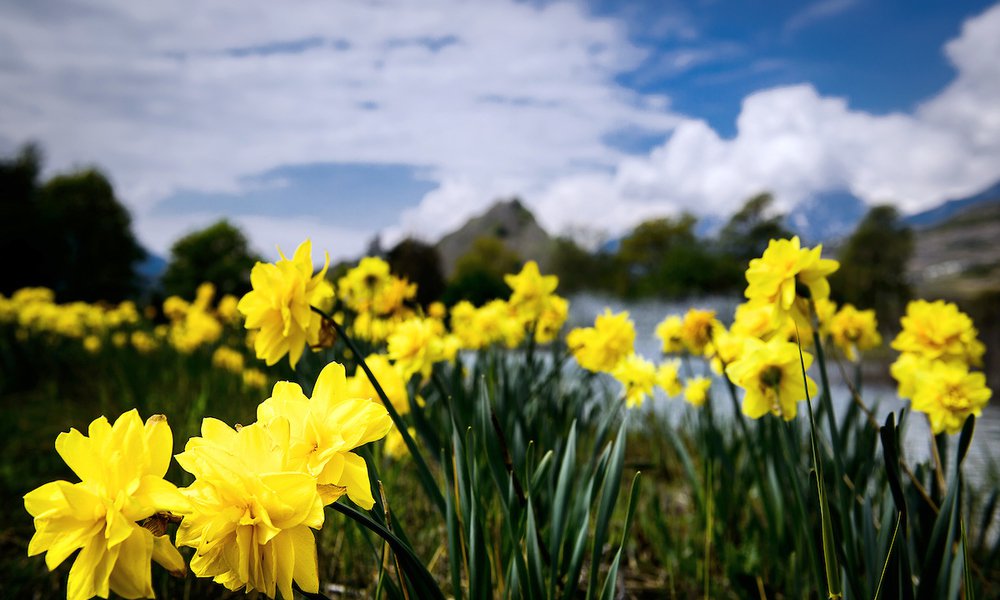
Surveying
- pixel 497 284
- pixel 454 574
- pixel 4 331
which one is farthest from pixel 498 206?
pixel 454 574

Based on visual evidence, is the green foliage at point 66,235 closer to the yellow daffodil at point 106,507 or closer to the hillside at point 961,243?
the yellow daffodil at point 106,507

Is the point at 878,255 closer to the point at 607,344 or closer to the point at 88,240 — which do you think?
the point at 607,344

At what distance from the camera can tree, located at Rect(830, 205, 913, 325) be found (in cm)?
1897

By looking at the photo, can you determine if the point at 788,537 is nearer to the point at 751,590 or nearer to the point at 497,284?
the point at 751,590

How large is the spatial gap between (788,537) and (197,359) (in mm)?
4375

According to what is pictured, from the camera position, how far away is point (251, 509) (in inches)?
22.0

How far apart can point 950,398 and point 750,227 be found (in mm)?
34106

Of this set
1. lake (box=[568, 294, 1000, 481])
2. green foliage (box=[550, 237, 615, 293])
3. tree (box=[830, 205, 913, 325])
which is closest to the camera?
lake (box=[568, 294, 1000, 481])

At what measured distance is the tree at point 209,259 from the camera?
77.4 ft

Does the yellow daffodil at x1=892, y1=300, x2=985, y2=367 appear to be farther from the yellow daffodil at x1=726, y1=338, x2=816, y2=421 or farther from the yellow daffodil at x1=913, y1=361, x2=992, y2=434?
the yellow daffodil at x1=726, y1=338, x2=816, y2=421

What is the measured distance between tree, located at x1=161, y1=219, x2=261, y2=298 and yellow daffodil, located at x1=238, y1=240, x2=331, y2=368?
23701mm

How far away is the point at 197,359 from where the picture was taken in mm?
4461

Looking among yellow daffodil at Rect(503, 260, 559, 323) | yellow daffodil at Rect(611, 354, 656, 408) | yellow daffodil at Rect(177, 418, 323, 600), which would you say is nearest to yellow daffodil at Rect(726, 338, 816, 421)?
yellow daffodil at Rect(611, 354, 656, 408)

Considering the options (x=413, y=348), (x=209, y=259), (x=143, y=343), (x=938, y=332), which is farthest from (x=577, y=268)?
(x=413, y=348)
